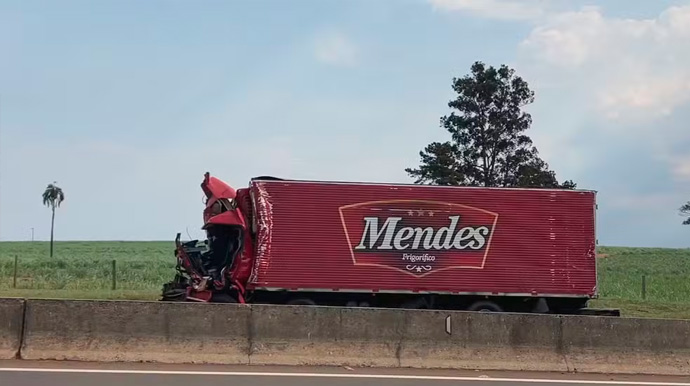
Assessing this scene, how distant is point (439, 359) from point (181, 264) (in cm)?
779

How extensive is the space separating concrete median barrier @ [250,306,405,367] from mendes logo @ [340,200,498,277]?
5.89 metres

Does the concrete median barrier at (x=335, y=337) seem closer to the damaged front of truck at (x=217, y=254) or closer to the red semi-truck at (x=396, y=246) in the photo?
the red semi-truck at (x=396, y=246)

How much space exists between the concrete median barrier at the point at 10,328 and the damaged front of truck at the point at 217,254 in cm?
620

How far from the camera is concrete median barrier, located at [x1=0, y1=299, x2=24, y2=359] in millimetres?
10508

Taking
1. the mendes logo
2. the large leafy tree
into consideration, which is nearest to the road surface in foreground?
the mendes logo

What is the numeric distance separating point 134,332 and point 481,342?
4.27m

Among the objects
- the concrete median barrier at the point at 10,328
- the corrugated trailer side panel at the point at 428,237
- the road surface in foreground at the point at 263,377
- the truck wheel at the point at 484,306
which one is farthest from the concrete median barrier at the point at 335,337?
the truck wheel at the point at 484,306

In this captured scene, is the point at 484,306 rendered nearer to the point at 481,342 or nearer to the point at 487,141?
the point at 481,342

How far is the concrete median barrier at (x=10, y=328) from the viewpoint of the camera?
10.5m

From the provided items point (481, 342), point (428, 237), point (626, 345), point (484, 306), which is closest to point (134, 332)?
point (481, 342)

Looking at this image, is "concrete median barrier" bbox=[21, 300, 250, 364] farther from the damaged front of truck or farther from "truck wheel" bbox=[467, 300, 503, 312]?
"truck wheel" bbox=[467, 300, 503, 312]

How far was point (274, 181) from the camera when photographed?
662 inches

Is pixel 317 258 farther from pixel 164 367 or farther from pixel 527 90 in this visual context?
pixel 527 90

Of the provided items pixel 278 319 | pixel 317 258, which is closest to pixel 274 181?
pixel 317 258
